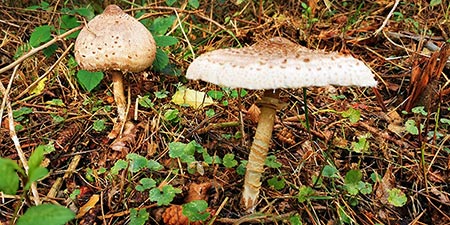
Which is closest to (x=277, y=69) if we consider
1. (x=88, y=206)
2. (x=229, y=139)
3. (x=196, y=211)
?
(x=196, y=211)

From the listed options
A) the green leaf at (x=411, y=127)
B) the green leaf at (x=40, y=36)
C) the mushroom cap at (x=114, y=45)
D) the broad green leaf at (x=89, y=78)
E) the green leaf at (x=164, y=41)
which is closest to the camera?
the mushroom cap at (x=114, y=45)

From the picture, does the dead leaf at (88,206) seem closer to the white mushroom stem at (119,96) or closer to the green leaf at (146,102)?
the white mushroom stem at (119,96)

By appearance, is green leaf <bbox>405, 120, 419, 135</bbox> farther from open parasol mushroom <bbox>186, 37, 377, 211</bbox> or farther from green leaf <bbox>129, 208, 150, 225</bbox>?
green leaf <bbox>129, 208, 150, 225</bbox>

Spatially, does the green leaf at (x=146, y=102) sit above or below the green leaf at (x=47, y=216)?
below

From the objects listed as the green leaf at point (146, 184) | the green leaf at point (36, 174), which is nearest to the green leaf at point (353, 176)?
the green leaf at point (146, 184)

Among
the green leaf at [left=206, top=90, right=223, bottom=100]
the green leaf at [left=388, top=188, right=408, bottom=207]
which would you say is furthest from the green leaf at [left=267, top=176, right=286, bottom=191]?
the green leaf at [left=206, top=90, right=223, bottom=100]

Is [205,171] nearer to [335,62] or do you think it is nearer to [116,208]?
[116,208]

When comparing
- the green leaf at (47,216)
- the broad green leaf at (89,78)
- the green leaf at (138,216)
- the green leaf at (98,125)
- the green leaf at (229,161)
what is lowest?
the green leaf at (138,216)

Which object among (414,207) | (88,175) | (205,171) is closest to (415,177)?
(414,207)
